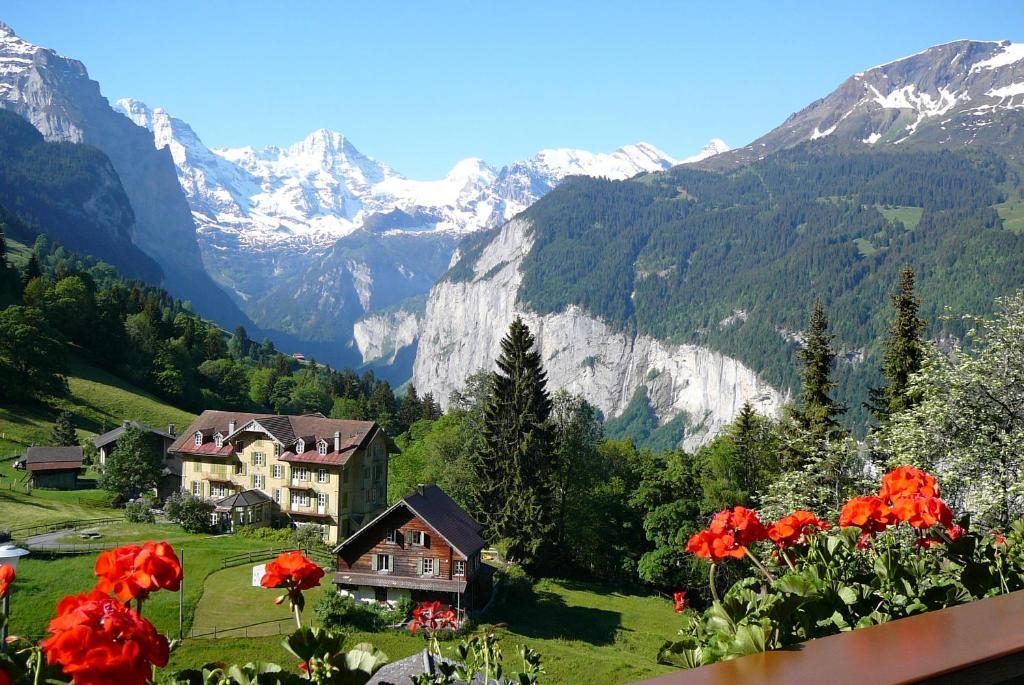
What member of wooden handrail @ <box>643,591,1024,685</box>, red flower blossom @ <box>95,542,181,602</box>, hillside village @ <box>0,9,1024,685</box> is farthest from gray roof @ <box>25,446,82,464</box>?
wooden handrail @ <box>643,591,1024,685</box>

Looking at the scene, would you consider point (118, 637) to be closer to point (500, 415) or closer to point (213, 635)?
point (213, 635)

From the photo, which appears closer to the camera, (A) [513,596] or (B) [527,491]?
(A) [513,596]

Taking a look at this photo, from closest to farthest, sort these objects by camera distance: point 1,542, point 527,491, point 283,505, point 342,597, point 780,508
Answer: point 780,508 < point 342,597 < point 1,542 < point 527,491 < point 283,505

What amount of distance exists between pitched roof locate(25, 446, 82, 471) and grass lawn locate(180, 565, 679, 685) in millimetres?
27841

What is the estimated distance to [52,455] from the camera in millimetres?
61375

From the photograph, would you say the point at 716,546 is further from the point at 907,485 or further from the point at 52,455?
the point at 52,455

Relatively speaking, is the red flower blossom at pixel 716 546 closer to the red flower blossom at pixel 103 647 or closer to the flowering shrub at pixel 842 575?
the flowering shrub at pixel 842 575

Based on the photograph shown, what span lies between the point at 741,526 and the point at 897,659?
3.03 m

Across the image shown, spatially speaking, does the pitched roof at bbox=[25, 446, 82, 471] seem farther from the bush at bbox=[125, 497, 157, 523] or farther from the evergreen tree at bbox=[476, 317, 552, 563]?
the evergreen tree at bbox=[476, 317, 552, 563]

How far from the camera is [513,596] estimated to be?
1751 inches

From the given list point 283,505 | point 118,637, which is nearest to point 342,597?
point 283,505

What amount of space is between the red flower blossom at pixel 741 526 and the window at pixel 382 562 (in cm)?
3701

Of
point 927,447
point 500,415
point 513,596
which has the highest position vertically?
point 500,415

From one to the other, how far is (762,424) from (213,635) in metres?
42.8
